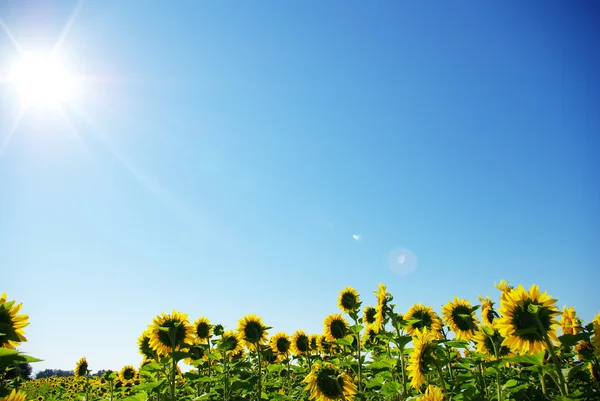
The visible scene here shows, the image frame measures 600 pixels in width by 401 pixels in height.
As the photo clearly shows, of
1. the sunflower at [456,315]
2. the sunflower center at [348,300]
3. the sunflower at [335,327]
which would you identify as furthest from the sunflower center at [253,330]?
the sunflower at [456,315]

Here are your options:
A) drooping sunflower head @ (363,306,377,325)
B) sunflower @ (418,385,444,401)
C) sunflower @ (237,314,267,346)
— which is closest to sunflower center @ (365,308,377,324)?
drooping sunflower head @ (363,306,377,325)

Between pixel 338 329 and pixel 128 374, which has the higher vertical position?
pixel 338 329

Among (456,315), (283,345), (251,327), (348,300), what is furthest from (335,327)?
(456,315)

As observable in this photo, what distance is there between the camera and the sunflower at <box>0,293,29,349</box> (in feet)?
11.2

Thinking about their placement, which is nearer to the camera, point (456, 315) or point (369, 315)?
point (456, 315)

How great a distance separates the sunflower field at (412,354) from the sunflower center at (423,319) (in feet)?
0.07

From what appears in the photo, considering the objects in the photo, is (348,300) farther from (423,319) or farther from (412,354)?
(412,354)

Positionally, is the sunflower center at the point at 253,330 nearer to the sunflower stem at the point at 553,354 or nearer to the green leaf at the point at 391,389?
the green leaf at the point at 391,389

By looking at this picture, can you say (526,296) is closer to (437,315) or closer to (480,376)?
(480,376)

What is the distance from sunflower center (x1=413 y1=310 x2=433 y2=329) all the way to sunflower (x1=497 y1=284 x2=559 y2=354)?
329 cm

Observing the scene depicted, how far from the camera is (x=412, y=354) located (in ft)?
13.3

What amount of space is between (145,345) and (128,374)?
26.1 feet

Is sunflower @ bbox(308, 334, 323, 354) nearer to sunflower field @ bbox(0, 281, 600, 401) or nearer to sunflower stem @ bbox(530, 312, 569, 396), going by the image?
sunflower field @ bbox(0, 281, 600, 401)

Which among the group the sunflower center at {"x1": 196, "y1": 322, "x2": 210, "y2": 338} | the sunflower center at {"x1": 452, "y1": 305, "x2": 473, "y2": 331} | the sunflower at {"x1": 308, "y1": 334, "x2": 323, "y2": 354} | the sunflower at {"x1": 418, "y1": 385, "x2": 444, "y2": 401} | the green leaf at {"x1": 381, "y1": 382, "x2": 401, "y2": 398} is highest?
the sunflower center at {"x1": 196, "y1": 322, "x2": 210, "y2": 338}
